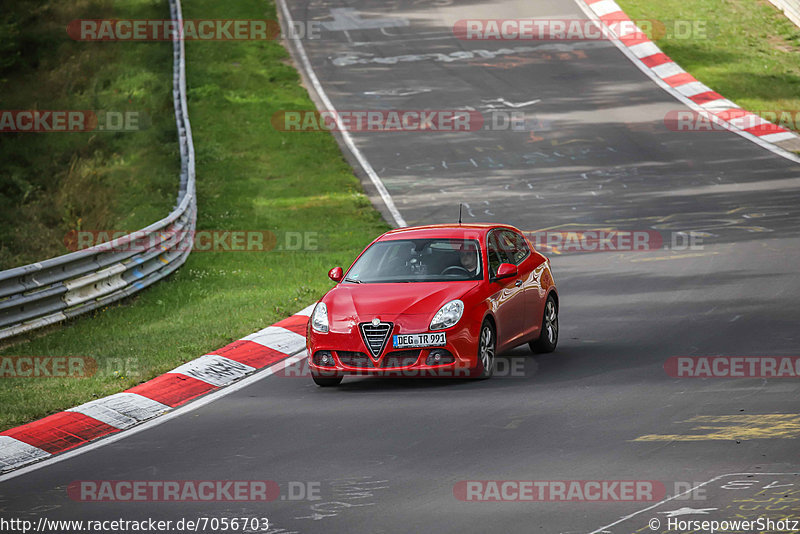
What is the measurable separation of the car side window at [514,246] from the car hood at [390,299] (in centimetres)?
134

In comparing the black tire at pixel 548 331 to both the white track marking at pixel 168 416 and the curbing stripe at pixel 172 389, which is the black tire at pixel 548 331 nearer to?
the white track marking at pixel 168 416

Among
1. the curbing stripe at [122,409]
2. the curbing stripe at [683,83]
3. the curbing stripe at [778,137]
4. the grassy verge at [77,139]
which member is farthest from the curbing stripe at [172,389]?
the curbing stripe at [778,137]

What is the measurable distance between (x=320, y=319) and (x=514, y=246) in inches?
113

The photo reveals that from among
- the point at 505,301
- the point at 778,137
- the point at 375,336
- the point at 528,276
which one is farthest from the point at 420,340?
the point at 778,137

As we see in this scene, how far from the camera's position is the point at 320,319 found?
11.3m

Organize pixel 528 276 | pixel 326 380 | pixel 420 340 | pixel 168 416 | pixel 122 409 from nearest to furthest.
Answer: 1. pixel 168 416
2. pixel 122 409
3. pixel 420 340
4. pixel 326 380
5. pixel 528 276

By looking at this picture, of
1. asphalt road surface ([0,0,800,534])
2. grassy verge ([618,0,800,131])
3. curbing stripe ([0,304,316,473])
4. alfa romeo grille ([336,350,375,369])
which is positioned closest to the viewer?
asphalt road surface ([0,0,800,534])

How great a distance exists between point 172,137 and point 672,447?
22821 mm

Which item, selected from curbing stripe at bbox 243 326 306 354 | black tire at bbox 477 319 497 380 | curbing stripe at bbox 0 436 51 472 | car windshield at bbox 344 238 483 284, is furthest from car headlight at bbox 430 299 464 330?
curbing stripe at bbox 0 436 51 472

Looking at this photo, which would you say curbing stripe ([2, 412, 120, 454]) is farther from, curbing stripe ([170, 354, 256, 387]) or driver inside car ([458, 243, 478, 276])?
driver inside car ([458, 243, 478, 276])

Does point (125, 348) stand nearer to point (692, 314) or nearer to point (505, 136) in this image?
point (692, 314)

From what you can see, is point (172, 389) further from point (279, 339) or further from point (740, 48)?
point (740, 48)

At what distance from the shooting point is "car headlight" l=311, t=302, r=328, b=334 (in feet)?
36.8

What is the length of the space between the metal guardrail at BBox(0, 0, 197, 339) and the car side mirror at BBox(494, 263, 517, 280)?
5.84 m
